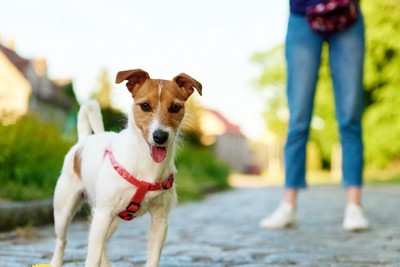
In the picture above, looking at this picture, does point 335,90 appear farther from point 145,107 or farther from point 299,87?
point 145,107

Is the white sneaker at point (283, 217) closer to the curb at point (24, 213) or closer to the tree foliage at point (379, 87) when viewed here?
the curb at point (24, 213)

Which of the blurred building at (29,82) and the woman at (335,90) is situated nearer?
the woman at (335,90)

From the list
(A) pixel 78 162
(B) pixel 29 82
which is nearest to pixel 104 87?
(B) pixel 29 82

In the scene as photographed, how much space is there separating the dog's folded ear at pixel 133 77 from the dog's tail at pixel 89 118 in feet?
2.88

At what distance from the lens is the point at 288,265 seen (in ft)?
11.8

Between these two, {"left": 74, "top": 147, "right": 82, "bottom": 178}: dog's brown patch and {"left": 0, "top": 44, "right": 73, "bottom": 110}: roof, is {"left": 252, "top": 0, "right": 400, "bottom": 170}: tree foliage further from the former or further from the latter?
{"left": 0, "top": 44, "right": 73, "bottom": 110}: roof

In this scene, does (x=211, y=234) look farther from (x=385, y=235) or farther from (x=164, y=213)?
(x=164, y=213)

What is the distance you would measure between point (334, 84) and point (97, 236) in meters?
3.36

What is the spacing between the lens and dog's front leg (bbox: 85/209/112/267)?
9.07 ft

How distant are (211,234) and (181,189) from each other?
610 centimetres

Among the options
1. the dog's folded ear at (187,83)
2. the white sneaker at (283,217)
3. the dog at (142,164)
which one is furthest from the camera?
the white sneaker at (283,217)

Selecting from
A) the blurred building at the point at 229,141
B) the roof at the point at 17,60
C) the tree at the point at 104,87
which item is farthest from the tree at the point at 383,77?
the blurred building at the point at 229,141

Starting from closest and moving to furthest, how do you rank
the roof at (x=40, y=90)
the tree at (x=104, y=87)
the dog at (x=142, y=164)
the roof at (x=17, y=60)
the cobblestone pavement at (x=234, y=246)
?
Answer: the dog at (x=142, y=164) < the cobblestone pavement at (x=234, y=246) < the roof at (x=17, y=60) < the roof at (x=40, y=90) < the tree at (x=104, y=87)

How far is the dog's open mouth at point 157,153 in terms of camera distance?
109 inches
